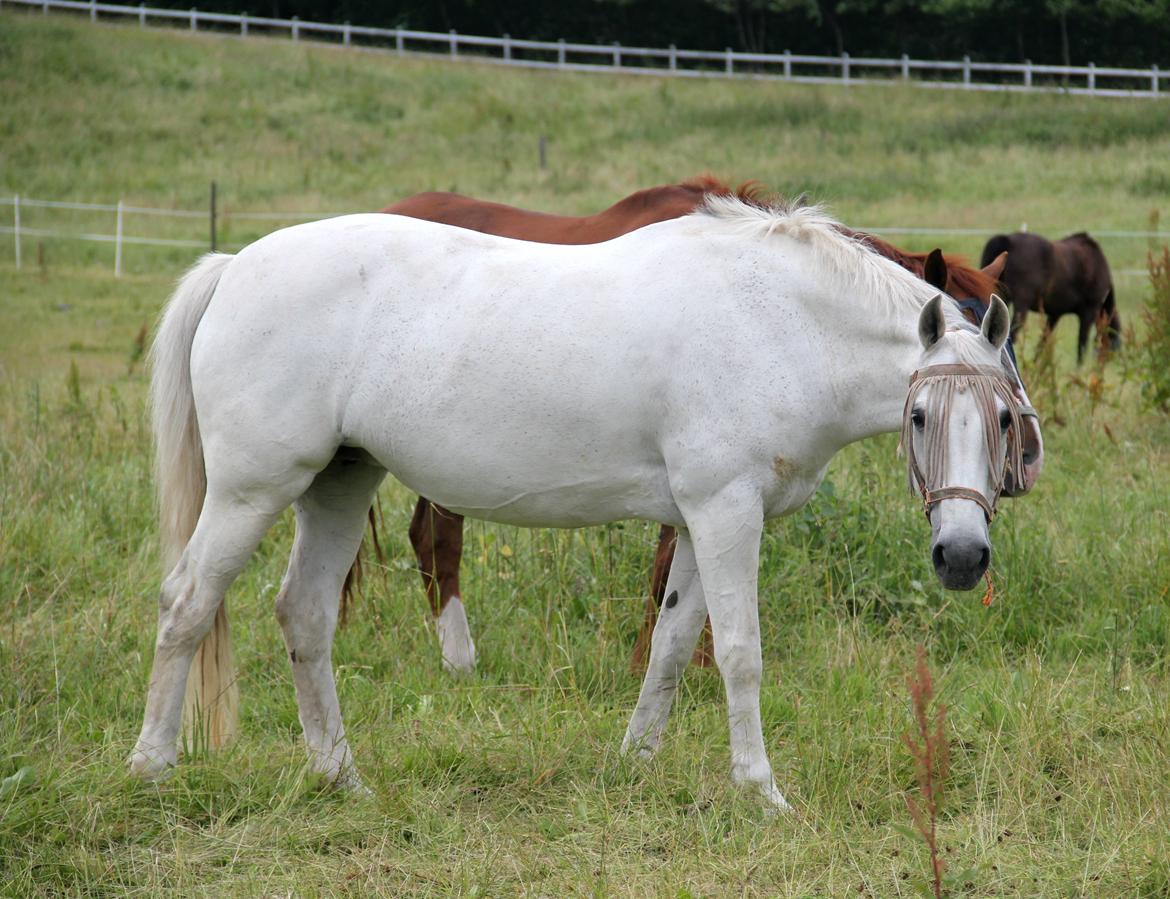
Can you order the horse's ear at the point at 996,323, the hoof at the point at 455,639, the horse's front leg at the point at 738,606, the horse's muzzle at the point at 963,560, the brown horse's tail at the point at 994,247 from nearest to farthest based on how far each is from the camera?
the horse's muzzle at the point at 963,560, the horse's ear at the point at 996,323, the horse's front leg at the point at 738,606, the hoof at the point at 455,639, the brown horse's tail at the point at 994,247

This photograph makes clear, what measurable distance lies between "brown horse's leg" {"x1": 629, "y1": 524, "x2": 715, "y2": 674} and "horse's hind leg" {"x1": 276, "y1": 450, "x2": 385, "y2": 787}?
3.92ft

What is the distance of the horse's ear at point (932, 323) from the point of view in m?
3.07

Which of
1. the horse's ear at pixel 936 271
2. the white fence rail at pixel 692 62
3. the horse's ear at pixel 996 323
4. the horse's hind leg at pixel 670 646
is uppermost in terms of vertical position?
the white fence rail at pixel 692 62

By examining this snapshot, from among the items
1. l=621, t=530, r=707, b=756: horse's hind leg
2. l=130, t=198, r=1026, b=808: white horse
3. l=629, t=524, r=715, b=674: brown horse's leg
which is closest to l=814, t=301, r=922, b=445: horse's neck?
l=130, t=198, r=1026, b=808: white horse

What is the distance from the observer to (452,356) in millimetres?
3385

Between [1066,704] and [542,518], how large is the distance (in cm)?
192

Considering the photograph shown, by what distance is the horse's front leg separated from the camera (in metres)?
3.28

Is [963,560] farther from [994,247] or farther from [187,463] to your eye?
[994,247]

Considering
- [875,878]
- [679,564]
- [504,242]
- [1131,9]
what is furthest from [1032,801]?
[1131,9]

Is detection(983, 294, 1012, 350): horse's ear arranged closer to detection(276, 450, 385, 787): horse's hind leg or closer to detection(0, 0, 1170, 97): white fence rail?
detection(276, 450, 385, 787): horse's hind leg

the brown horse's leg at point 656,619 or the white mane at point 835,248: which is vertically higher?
the white mane at point 835,248

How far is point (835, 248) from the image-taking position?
11.2 feet

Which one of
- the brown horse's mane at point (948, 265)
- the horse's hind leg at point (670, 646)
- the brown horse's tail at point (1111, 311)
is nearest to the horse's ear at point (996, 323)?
the brown horse's mane at point (948, 265)

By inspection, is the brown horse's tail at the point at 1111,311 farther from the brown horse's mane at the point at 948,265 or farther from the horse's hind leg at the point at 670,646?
the horse's hind leg at the point at 670,646
